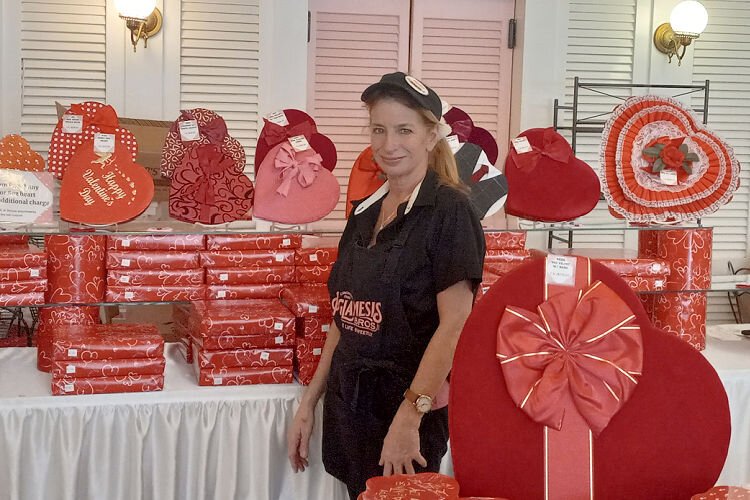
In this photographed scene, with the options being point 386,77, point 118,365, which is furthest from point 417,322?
point 118,365

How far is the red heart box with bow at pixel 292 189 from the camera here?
7.95 ft

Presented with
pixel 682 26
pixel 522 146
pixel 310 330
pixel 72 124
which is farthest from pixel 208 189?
pixel 682 26

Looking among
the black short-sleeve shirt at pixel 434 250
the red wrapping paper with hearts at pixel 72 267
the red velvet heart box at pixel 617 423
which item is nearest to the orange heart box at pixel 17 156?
the red wrapping paper with hearts at pixel 72 267

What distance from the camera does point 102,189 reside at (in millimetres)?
2289

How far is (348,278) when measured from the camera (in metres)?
1.81

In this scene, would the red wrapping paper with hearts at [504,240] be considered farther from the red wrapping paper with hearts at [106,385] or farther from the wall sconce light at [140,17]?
the wall sconce light at [140,17]

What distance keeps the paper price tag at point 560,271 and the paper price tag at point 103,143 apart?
157 cm

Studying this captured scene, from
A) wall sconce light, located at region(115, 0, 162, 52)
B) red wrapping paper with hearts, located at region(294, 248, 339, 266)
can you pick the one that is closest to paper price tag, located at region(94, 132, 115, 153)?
red wrapping paper with hearts, located at region(294, 248, 339, 266)

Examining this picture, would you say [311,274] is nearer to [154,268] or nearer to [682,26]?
[154,268]

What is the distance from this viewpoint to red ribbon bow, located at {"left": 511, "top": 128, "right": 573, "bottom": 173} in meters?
2.59

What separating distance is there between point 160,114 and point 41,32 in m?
0.70

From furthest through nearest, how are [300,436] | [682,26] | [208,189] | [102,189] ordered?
[682,26], [208,189], [102,189], [300,436]

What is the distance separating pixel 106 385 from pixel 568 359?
1365mm

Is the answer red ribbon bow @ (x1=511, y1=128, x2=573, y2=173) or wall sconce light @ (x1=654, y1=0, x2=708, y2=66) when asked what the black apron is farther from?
wall sconce light @ (x1=654, y1=0, x2=708, y2=66)
